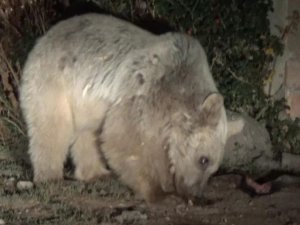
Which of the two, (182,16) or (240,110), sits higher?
(182,16)

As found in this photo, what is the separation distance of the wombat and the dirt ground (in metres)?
0.27

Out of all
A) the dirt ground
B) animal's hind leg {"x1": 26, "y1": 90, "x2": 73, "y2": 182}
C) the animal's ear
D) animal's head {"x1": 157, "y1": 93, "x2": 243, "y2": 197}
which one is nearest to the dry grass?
the dirt ground

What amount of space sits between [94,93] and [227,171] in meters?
2.05

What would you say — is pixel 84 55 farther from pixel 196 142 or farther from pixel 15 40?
pixel 15 40

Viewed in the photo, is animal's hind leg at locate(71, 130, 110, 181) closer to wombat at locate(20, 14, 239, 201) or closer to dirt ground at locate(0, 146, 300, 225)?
wombat at locate(20, 14, 239, 201)

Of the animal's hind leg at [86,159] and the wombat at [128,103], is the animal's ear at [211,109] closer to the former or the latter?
the wombat at [128,103]

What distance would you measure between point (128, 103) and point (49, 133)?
3.37ft

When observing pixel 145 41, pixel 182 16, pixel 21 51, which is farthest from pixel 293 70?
pixel 21 51

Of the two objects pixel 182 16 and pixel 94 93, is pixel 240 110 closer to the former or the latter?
pixel 182 16

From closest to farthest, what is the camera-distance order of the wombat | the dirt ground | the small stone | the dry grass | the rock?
the dirt ground → the wombat → the small stone → the rock → the dry grass

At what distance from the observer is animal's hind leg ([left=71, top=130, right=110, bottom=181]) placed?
9945mm

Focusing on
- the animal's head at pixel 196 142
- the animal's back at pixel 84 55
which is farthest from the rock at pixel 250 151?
the animal's back at pixel 84 55

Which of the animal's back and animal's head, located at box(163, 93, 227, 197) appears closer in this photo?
animal's head, located at box(163, 93, 227, 197)

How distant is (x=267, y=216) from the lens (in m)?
8.52
